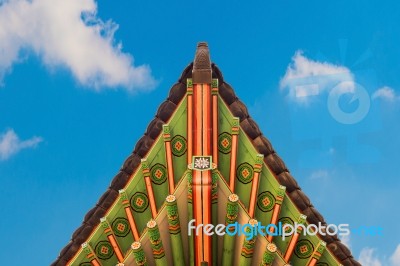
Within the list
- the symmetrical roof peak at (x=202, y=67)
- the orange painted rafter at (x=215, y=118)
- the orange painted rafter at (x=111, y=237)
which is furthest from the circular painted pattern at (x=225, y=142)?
the orange painted rafter at (x=111, y=237)

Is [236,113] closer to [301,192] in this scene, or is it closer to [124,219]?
[301,192]

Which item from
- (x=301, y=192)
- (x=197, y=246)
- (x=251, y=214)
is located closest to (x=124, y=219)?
(x=197, y=246)

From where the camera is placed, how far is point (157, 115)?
9.31 meters

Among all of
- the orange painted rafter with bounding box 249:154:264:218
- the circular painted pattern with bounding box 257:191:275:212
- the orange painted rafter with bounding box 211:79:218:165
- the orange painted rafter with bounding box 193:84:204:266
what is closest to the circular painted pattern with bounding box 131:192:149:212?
the orange painted rafter with bounding box 193:84:204:266

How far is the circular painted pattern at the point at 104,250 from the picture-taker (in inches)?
347

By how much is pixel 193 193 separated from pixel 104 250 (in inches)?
83.7

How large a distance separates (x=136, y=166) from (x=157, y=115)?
96 cm

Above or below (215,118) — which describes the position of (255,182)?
below

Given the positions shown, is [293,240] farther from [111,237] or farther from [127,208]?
[111,237]

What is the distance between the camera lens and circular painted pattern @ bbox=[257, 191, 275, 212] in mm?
8688

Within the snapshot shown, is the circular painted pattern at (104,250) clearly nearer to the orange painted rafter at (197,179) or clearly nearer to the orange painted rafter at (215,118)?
the orange painted rafter at (197,179)

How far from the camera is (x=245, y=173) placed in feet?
28.6

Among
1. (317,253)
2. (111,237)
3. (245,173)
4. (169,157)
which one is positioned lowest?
(317,253)

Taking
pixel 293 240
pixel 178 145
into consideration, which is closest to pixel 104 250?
pixel 178 145
